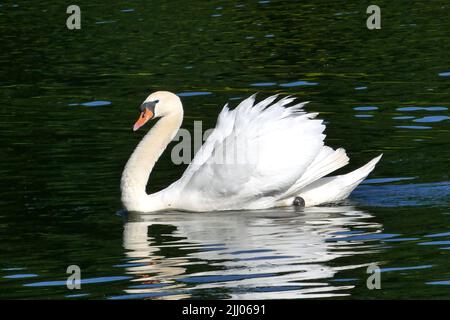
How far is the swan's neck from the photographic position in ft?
47.3

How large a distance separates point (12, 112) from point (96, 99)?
58.7 inches

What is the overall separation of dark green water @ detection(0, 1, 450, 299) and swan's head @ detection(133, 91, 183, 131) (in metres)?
1.08

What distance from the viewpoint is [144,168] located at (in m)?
14.7

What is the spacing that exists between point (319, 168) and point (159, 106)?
1953 mm

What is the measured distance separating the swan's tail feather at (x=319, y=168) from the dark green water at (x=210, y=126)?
0.97ft

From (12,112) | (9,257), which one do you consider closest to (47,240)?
(9,257)

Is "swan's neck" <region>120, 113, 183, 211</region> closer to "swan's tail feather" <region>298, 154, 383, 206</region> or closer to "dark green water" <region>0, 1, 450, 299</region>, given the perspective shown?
"dark green water" <region>0, 1, 450, 299</region>

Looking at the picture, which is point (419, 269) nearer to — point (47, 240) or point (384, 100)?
point (47, 240)

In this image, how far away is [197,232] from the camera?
13.4 m

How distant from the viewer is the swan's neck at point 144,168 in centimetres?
1443
